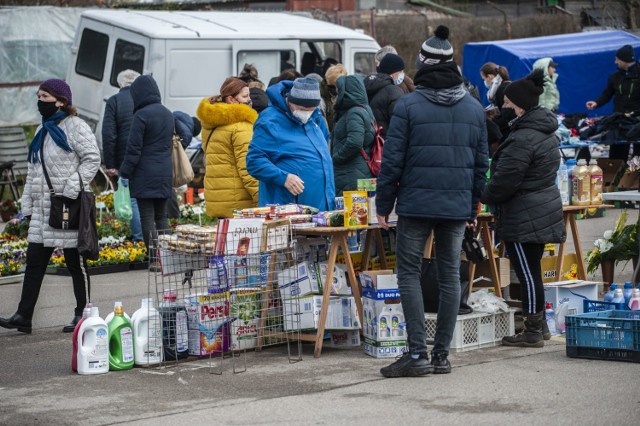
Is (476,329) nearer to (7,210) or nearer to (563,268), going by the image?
(563,268)

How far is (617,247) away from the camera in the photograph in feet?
34.7

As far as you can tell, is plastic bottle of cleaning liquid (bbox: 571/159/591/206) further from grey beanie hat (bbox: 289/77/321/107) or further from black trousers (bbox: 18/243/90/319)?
black trousers (bbox: 18/243/90/319)

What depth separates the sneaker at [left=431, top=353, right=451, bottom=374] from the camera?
7.86 meters

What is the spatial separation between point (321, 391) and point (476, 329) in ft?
5.67

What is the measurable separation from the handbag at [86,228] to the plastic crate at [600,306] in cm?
383

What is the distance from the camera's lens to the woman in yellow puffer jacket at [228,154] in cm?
1028

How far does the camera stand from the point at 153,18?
776 inches

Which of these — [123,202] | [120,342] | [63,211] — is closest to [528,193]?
[120,342]

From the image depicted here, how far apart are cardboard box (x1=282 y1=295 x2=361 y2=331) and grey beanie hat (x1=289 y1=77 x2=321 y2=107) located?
4.76 feet

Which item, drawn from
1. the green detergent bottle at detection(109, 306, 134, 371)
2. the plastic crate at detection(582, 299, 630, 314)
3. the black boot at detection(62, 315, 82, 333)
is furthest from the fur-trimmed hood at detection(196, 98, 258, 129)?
the plastic crate at detection(582, 299, 630, 314)

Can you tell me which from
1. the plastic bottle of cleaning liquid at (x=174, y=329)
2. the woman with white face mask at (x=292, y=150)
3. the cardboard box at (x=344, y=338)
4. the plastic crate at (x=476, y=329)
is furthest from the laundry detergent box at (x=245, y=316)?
the plastic crate at (x=476, y=329)

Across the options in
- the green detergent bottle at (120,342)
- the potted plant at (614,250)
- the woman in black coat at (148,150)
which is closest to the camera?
the green detergent bottle at (120,342)

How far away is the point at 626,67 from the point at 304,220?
38.5 feet

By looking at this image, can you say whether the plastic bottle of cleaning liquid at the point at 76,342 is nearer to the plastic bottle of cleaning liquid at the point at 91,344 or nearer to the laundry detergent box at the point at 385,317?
the plastic bottle of cleaning liquid at the point at 91,344
